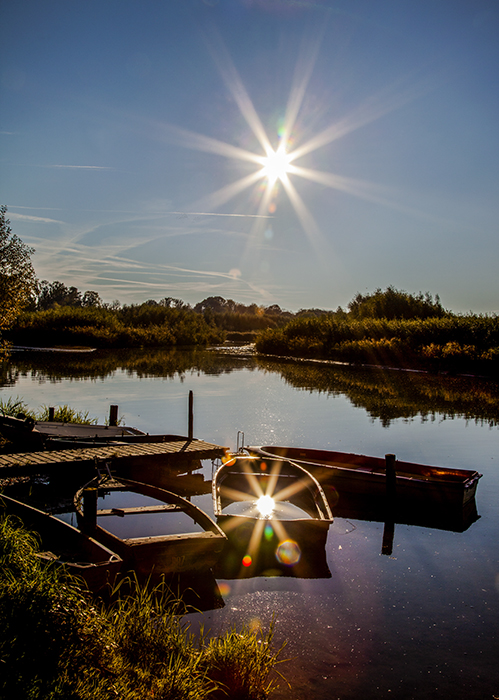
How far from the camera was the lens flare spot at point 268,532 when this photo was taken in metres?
9.31

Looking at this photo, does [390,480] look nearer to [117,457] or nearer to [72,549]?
[117,457]

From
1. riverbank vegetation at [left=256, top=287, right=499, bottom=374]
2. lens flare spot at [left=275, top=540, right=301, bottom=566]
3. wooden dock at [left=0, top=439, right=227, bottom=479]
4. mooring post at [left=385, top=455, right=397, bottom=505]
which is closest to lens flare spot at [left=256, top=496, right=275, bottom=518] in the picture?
lens flare spot at [left=275, top=540, right=301, bottom=566]

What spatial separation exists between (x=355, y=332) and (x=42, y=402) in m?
37.3

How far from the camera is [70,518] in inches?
421

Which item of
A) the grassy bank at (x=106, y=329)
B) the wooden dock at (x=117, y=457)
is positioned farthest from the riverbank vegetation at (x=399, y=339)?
the wooden dock at (x=117, y=457)

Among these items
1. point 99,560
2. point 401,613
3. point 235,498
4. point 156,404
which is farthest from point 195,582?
point 156,404

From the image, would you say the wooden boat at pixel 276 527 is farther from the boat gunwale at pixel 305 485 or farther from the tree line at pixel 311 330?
the tree line at pixel 311 330

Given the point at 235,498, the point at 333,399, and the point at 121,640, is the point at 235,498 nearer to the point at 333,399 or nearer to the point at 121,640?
→ the point at 121,640

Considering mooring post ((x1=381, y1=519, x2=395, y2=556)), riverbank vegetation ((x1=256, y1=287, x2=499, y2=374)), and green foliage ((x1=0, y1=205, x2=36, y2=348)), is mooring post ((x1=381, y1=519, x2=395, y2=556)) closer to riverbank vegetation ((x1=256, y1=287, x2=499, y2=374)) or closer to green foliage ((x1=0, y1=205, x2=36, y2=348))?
green foliage ((x1=0, y1=205, x2=36, y2=348))

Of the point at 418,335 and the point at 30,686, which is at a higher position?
the point at 418,335

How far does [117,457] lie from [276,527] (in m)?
5.38

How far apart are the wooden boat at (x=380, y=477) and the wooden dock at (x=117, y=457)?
1.72 m

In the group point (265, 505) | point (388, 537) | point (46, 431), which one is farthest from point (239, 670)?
point (46, 431)

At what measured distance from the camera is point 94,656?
4398 mm
